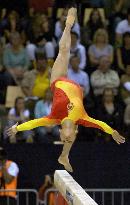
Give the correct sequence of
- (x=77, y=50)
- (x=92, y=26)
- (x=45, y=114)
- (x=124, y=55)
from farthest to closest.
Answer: (x=92, y=26), (x=124, y=55), (x=77, y=50), (x=45, y=114)

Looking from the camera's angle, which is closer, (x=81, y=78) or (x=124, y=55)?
(x=81, y=78)

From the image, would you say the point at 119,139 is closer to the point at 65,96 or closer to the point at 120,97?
the point at 65,96

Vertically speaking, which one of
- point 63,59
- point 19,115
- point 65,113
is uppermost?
point 63,59

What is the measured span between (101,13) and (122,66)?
1.39m

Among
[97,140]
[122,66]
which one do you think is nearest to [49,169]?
[97,140]

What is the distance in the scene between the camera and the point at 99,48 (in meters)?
13.0

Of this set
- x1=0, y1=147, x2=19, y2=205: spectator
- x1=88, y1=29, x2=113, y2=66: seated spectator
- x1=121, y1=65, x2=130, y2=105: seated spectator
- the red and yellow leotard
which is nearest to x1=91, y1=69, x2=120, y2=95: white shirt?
x1=121, y1=65, x2=130, y2=105: seated spectator

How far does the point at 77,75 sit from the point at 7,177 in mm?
2386

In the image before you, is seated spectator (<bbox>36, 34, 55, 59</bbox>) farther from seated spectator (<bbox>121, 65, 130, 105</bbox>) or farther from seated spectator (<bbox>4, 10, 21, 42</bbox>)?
seated spectator (<bbox>121, 65, 130, 105</bbox>)

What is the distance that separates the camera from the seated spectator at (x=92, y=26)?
13.5 meters

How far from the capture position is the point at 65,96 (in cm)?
830

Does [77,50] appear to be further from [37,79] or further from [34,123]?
[34,123]

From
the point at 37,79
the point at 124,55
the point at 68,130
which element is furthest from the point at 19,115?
the point at 68,130

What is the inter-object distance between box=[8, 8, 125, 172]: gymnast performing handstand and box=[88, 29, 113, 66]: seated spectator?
4039 mm
